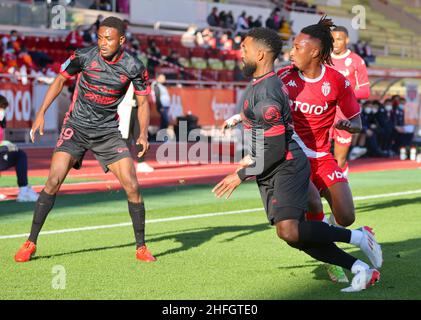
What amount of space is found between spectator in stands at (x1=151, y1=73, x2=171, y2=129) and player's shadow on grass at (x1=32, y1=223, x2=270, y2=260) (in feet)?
52.9

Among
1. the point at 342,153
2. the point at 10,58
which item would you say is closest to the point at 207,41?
the point at 10,58

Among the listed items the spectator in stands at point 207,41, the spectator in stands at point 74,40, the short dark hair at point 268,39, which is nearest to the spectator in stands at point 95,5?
the spectator in stands at point 207,41

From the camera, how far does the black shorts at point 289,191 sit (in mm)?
7293

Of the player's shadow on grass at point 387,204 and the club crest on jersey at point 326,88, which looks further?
the player's shadow on grass at point 387,204

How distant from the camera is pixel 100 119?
9320 millimetres

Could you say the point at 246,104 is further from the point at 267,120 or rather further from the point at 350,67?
the point at 350,67

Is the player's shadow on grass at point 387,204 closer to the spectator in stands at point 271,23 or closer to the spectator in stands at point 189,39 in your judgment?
the spectator in stands at point 189,39

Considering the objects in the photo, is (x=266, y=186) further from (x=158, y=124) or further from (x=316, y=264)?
(x=158, y=124)

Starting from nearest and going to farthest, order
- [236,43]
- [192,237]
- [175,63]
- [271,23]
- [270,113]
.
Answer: [270,113] → [192,237] → [175,63] → [236,43] → [271,23]

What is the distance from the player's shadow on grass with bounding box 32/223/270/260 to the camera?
31.9 ft

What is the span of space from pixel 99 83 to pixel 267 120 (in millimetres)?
2671

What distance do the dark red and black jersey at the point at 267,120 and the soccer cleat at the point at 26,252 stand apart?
275 cm

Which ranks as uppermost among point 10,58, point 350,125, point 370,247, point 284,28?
point 350,125

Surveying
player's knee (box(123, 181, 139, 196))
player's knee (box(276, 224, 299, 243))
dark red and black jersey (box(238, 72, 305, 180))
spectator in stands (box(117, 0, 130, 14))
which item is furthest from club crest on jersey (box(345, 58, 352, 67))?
spectator in stands (box(117, 0, 130, 14))
